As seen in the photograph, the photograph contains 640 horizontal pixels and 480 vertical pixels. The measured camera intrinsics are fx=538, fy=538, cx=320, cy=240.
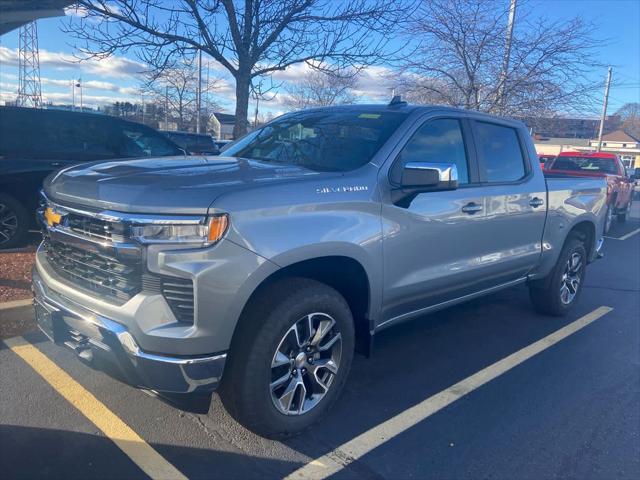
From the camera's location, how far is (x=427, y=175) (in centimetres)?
328

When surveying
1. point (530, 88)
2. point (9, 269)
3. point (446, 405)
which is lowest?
point (446, 405)

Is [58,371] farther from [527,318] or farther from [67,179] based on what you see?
[527,318]

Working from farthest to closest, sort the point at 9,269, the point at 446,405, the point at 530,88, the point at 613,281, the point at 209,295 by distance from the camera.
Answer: the point at 530,88 → the point at 613,281 → the point at 9,269 → the point at 446,405 → the point at 209,295

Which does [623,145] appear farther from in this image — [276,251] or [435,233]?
[276,251]

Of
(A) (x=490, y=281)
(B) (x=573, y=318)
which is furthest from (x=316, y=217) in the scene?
(B) (x=573, y=318)

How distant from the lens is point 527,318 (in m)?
5.66

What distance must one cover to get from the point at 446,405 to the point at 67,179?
2787 millimetres

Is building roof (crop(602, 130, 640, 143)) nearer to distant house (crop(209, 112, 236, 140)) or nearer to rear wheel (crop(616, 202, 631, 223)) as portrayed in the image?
distant house (crop(209, 112, 236, 140))

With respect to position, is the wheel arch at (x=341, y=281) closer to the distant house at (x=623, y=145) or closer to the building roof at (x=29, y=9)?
the building roof at (x=29, y=9)

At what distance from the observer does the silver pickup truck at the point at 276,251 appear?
254 cm

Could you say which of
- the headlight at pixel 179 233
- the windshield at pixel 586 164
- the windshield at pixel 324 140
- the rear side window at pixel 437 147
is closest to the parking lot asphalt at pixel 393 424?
the headlight at pixel 179 233

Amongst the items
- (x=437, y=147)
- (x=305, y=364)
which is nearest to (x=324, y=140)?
(x=437, y=147)

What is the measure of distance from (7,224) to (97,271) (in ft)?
15.1

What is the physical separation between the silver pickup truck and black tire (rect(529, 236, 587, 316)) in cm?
118
